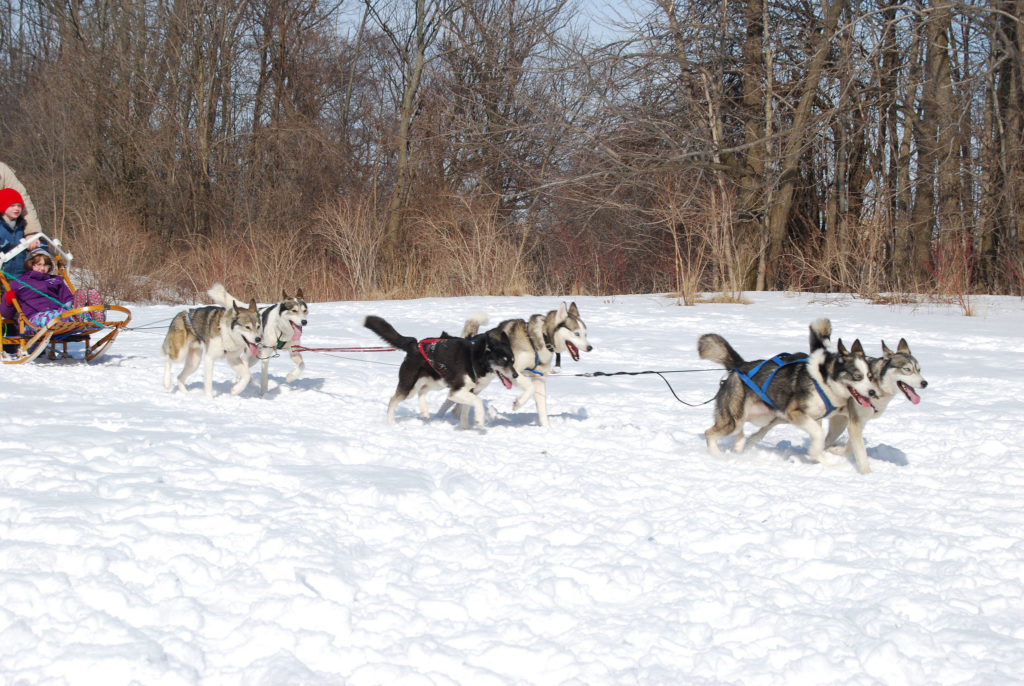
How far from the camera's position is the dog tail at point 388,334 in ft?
21.5

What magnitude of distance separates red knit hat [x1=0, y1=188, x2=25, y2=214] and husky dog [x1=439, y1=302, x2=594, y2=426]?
5.20m

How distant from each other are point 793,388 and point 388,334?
309 cm

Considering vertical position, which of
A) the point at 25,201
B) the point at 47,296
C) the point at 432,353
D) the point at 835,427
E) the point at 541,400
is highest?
the point at 25,201

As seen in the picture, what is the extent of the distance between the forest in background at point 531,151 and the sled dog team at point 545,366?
7.86 meters

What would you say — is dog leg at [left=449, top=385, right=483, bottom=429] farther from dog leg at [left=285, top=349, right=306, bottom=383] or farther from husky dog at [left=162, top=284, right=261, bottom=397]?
dog leg at [left=285, top=349, right=306, bottom=383]

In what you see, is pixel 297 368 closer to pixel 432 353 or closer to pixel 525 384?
pixel 432 353

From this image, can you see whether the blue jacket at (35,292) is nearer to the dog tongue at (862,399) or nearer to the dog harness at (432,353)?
the dog harness at (432,353)

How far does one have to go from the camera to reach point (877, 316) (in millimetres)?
12484

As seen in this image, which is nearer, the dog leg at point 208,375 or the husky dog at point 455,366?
the husky dog at point 455,366

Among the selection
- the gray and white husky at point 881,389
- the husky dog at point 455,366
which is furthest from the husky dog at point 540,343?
the gray and white husky at point 881,389

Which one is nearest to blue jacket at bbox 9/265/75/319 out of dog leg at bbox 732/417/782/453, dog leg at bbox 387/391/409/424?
dog leg at bbox 387/391/409/424

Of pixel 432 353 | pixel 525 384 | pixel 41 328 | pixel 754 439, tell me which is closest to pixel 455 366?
pixel 432 353

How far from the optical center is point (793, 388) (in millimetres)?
5348

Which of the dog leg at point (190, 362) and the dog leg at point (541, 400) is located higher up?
the dog leg at point (190, 362)
